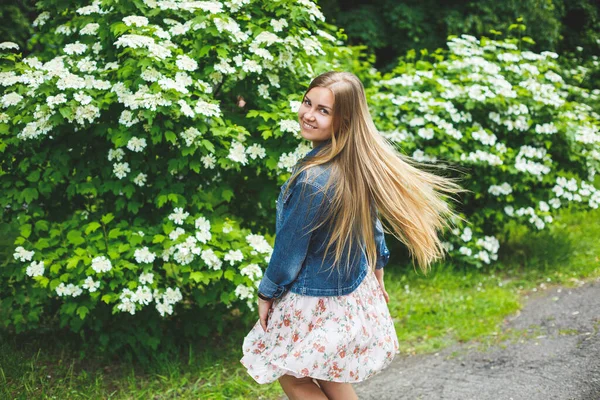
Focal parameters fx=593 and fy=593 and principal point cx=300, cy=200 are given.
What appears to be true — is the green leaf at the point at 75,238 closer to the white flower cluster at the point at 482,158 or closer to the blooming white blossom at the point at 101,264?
the blooming white blossom at the point at 101,264

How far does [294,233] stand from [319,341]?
1.43 feet

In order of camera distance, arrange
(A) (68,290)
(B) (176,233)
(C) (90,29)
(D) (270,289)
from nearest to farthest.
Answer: (D) (270,289), (A) (68,290), (B) (176,233), (C) (90,29)

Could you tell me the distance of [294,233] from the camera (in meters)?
2.21

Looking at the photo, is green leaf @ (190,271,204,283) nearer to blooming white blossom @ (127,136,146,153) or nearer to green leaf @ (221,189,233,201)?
green leaf @ (221,189,233,201)

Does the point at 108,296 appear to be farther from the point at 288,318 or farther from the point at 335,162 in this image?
the point at 335,162

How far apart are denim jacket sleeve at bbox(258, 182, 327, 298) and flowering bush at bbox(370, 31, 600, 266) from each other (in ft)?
9.07

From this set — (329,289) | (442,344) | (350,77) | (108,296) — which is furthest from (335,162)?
(442,344)

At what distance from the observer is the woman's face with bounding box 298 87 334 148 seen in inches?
→ 90.4

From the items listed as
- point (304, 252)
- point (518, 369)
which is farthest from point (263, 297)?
point (518, 369)

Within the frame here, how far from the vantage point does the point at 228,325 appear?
4383mm

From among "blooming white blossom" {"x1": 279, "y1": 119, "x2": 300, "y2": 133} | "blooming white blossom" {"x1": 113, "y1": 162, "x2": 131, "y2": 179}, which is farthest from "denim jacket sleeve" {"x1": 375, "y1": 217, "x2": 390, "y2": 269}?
"blooming white blossom" {"x1": 113, "y1": 162, "x2": 131, "y2": 179}

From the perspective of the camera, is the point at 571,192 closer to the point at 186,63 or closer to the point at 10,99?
the point at 186,63

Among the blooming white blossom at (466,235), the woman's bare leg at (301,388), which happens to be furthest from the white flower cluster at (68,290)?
the blooming white blossom at (466,235)

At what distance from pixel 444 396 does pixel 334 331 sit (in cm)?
143
